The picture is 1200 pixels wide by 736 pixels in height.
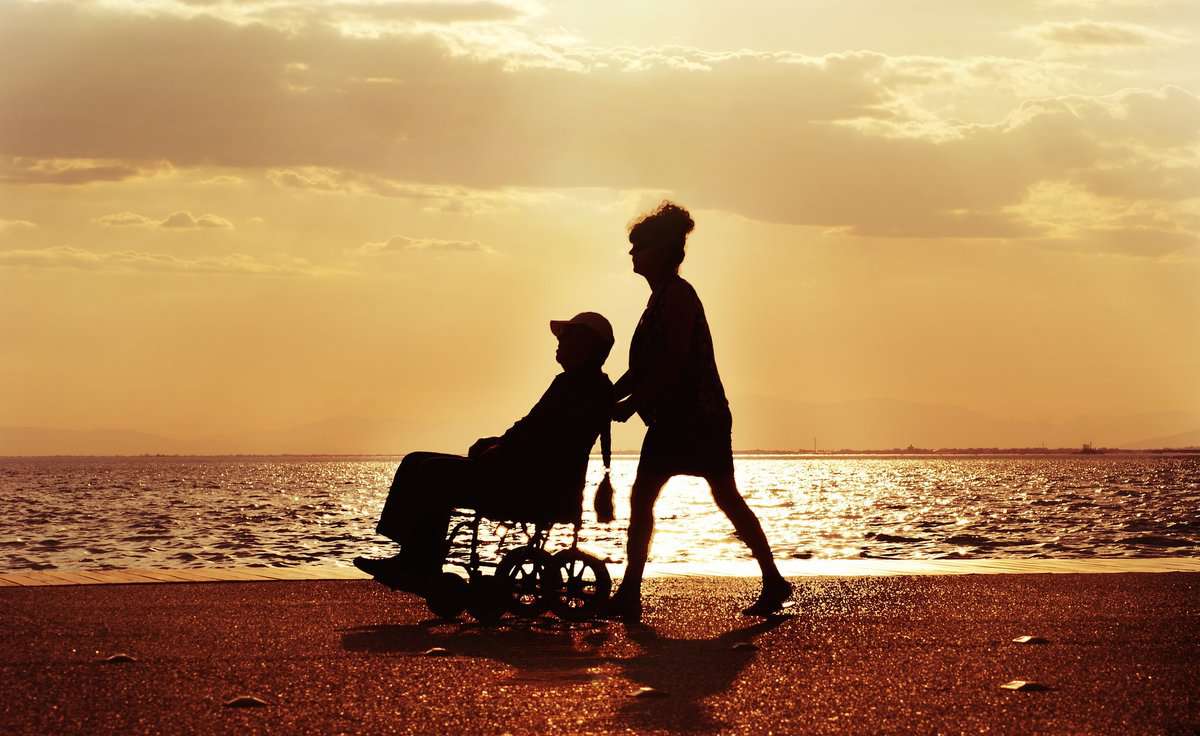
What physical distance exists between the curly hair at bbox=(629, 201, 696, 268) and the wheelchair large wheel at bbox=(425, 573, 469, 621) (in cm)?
237

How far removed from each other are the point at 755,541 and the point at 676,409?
0.91m

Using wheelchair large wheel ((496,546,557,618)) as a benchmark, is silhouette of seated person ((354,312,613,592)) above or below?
above

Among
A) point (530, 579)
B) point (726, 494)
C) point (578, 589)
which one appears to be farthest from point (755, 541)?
point (530, 579)

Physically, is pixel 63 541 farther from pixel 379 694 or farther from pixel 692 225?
pixel 379 694

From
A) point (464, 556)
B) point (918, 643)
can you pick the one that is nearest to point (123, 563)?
point (464, 556)

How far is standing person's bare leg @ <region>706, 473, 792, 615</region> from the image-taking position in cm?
884

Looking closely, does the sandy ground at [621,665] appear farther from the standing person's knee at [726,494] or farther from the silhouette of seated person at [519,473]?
the standing person's knee at [726,494]

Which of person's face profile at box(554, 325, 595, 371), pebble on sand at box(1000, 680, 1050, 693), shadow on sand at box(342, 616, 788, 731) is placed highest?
person's face profile at box(554, 325, 595, 371)

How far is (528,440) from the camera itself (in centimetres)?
866

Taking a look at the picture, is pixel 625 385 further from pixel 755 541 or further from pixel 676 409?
pixel 755 541

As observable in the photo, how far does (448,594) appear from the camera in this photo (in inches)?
337

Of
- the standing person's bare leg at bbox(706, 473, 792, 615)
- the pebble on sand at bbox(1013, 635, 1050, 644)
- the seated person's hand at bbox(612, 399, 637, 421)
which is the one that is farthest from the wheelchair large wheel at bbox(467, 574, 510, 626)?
the pebble on sand at bbox(1013, 635, 1050, 644)

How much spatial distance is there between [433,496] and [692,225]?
2357 mm

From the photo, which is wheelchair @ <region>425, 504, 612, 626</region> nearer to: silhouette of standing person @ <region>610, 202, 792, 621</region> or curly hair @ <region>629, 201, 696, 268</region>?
silhouette of standing person @ <region>610, 202, 792, 621</region>
